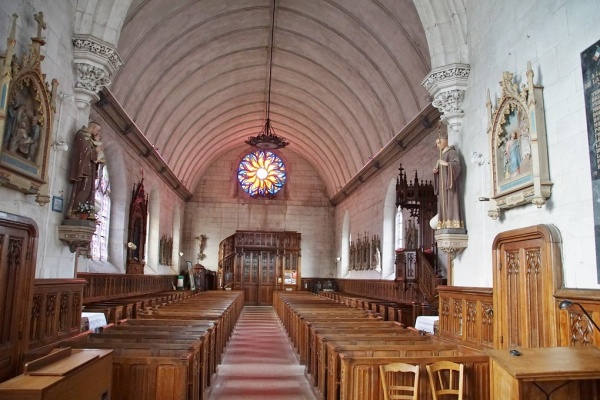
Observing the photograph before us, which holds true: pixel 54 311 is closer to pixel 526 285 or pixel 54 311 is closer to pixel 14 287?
pixel 14 287

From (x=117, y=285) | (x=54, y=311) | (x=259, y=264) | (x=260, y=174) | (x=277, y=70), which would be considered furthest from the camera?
(x=260, y=174)

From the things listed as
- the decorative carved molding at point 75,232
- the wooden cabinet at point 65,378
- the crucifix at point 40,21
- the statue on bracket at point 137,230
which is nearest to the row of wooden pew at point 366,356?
the wooden cabinet at point 65,378

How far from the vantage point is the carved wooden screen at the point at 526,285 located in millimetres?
5219

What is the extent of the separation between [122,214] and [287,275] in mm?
11858

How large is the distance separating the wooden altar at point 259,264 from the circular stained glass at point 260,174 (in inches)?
114

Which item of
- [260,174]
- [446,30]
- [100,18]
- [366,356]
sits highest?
[260,174]

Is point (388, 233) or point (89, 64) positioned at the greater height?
point (89, 64)

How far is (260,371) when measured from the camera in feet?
28.7

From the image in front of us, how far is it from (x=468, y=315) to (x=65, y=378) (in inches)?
215

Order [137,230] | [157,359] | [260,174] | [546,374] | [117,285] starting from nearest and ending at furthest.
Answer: [546,374] → [157,359] → [117,285] → [137,230] → [260,174]

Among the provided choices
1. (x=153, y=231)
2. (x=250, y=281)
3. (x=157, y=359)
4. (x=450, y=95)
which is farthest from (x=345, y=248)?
(x=157, y=359)

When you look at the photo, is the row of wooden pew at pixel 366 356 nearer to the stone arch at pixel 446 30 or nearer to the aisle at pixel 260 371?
the aisle at pixel 260 371

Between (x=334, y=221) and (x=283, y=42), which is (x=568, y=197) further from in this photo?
(x=334, y=221)

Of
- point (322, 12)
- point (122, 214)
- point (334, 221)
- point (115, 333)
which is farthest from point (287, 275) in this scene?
point (115, 333)
